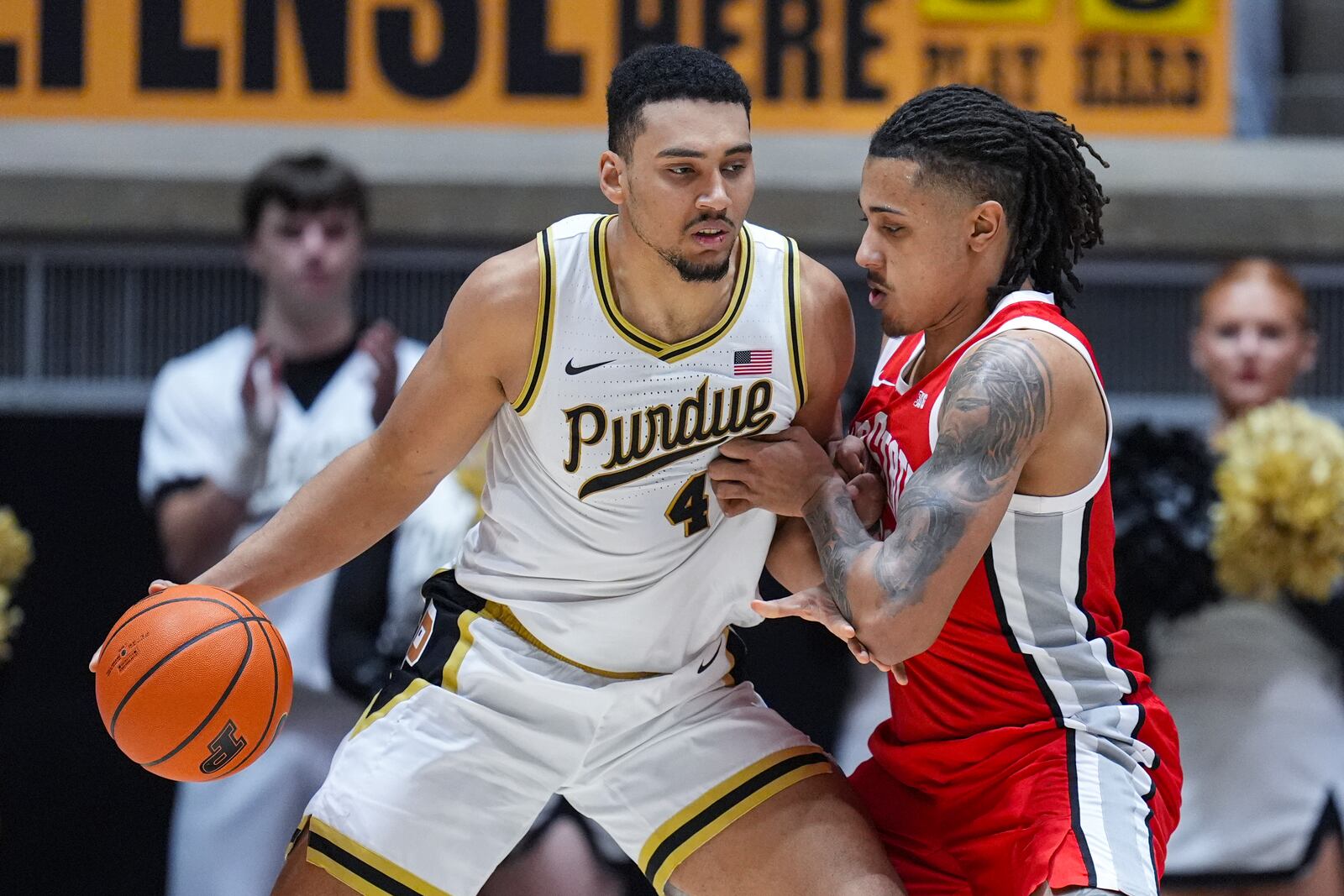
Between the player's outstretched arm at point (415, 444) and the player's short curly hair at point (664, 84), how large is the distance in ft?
1.09

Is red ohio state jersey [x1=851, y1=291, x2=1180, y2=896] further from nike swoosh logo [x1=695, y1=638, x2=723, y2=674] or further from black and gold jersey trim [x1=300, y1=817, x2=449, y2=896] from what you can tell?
black and gold jersey trim [x1=300, y1=817, x2=449, y2=896]

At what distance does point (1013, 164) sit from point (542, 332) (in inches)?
38.1

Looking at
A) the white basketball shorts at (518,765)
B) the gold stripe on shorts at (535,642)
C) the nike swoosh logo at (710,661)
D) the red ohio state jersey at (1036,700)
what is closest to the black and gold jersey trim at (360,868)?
the white basketball shorts at (518,765)

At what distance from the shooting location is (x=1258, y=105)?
20.9ft

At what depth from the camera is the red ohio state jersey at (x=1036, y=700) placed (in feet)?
9.24

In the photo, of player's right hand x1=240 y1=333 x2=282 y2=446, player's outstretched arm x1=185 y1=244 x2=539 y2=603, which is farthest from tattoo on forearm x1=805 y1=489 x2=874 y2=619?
player's right hand x1=240 y1=333 x2=282 y2=446

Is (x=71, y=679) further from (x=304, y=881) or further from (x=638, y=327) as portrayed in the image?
(x=638, y=327)

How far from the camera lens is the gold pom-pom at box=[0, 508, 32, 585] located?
4.93 metres

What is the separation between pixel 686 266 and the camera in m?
3.09

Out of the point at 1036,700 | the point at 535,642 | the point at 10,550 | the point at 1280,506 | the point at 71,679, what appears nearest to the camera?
the point at 1036,700

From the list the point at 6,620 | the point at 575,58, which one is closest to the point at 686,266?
the point at 6,620

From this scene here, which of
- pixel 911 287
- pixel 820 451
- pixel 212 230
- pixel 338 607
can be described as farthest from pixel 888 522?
pixel 212 230

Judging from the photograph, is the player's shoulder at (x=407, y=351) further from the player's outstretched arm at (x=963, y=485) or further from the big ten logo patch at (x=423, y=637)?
the player's outstretched arm at (x=963, y=485)

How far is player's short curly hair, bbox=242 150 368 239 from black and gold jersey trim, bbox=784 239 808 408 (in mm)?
2448
